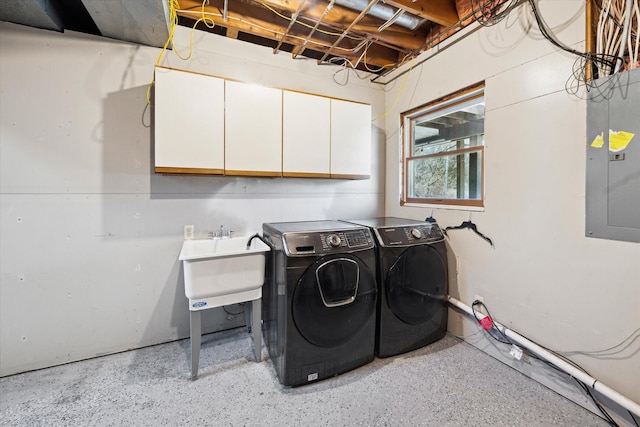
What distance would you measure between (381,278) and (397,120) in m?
1.79

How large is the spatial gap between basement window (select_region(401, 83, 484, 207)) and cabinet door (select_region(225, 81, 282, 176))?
143 centimetres

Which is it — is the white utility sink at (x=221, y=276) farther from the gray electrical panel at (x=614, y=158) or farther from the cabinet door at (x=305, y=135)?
the gray electrical panel at (x=614, y=158)

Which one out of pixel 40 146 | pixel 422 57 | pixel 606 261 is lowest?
pixel 606 261

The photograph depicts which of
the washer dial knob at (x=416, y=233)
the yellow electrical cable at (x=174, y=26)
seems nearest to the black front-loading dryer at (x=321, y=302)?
the washer dial knob at (x=416, y=233)

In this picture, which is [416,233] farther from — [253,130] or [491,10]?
[491,10]

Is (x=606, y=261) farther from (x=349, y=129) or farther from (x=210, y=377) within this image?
(x=210, y=377)

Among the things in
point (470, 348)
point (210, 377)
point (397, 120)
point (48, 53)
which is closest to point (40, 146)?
point (48, 53)

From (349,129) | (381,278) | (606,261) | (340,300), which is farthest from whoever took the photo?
(349,129)

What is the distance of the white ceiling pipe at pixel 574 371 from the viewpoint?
130 cm

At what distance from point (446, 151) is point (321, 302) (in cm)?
177

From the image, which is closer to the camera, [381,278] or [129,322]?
[381,278]

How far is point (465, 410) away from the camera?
58.6 inches

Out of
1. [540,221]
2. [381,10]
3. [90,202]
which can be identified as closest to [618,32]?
[540,221]

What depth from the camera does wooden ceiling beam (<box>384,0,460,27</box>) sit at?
1879 millimetres
